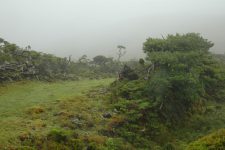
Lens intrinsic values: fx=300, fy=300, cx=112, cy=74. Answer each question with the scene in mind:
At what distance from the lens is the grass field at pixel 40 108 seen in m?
21.7

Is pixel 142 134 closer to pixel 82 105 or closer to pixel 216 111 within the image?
pixel 82 105

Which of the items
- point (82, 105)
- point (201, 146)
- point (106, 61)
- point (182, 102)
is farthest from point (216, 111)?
point (106, 61)

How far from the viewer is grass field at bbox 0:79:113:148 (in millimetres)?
21719

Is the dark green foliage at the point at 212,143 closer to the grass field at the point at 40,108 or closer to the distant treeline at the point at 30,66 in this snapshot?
the grass field at the point at 40,108

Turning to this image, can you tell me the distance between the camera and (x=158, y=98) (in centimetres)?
2838

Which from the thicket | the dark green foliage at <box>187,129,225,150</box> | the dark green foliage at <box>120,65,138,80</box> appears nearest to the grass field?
the thicket

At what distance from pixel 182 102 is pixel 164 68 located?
13.3 feet

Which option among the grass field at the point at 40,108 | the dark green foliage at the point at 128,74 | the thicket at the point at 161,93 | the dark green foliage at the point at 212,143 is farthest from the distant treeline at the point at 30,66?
the dark green foliage at the point at 212,143

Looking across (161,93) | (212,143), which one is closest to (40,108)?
(161,93)

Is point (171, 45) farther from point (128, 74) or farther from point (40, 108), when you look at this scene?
point (40, 108)

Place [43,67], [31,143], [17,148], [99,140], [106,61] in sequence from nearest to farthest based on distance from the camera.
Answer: [17,148] → [31,143] → [99,140] → [43,67] → [106,61]

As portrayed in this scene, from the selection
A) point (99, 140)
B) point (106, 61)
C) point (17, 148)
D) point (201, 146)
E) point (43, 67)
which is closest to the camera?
point (201, 146)

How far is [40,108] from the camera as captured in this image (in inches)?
1048

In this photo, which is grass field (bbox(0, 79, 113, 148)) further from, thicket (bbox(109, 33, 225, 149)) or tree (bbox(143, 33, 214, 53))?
tree (bbox(143, 33, 214, 53))
